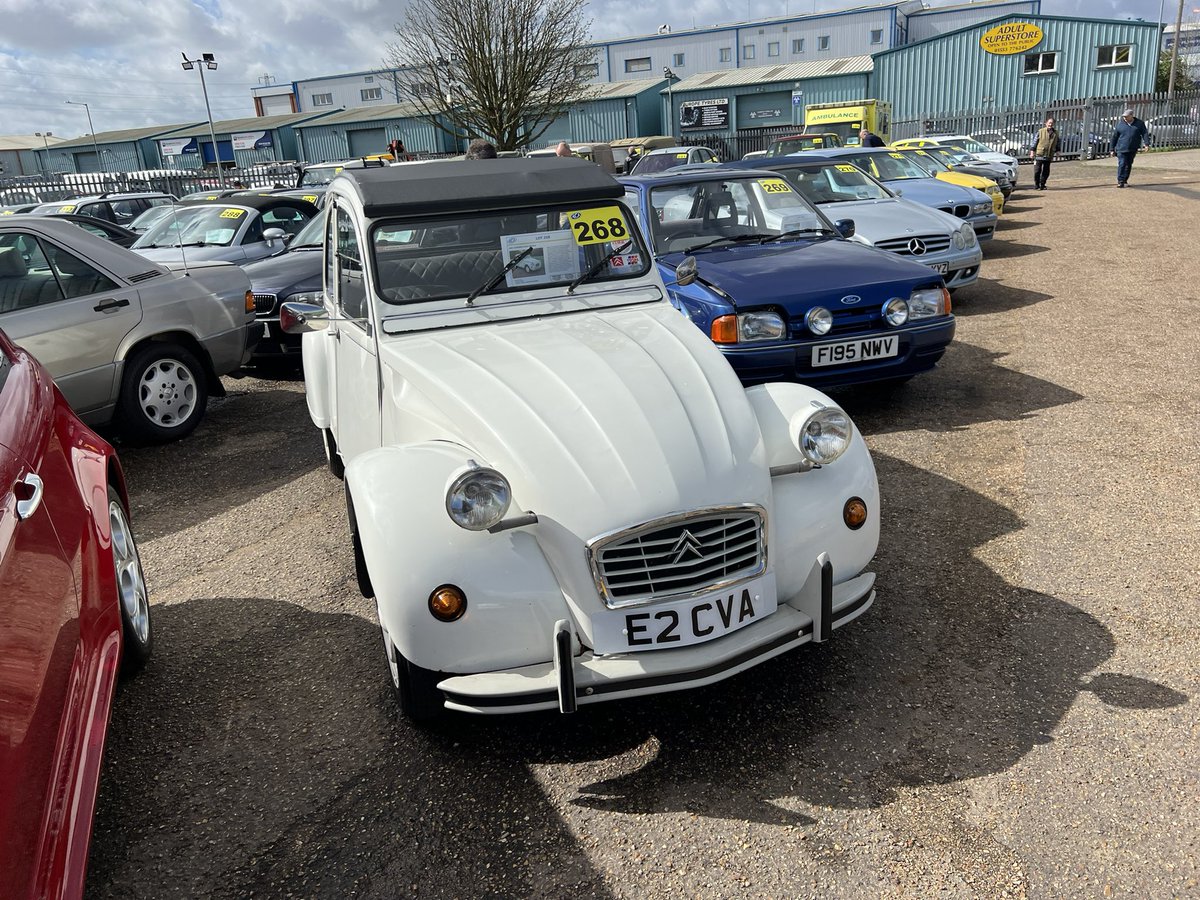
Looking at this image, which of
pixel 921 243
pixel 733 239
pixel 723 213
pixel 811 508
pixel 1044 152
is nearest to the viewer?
pixel 811 508

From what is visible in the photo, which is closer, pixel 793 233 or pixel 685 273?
pixel 685 273

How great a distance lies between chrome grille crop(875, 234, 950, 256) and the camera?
9.40m

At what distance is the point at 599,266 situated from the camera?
436cm

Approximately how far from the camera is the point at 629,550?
116 inches

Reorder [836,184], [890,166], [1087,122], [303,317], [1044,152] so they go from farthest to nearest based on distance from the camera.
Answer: [1087,122] < [1044,152] < [890,166] < [836,184] < [303,317]

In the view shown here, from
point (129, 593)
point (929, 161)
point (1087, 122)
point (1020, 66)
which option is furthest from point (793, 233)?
point (1020, 66)

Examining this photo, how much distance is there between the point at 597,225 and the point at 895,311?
9.56 ft

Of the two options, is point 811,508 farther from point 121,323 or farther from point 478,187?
point 121,323

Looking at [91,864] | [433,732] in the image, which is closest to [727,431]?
[433,732]

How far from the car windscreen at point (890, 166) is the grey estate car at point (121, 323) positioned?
27.3 ft

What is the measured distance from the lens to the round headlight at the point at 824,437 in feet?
11.0

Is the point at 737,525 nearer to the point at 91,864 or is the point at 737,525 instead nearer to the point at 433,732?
the point at 433,732

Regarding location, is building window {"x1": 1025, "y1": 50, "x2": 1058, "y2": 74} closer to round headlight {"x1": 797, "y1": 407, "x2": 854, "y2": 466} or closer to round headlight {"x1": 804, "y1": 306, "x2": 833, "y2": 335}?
round headlight {"x1": 804, "y1": 306, "x2": 833, "y2": 335}

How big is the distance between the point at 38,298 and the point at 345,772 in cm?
478
